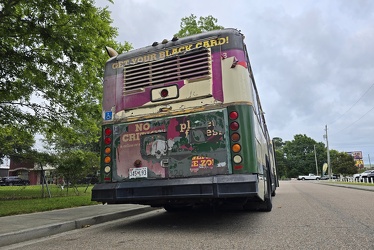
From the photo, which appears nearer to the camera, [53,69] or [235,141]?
[235,141]

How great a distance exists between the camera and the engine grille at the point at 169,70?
582 cm

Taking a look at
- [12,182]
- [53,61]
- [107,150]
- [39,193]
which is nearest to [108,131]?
[107,150]

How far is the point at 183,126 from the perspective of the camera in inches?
224

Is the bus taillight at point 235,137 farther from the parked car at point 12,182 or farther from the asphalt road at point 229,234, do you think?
the parked car at point 12,182

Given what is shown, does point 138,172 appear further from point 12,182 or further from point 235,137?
point 12,182

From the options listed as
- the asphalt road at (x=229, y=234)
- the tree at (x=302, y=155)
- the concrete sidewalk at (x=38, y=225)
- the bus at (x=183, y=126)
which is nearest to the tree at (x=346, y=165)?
the tree at (x=302, y=155)

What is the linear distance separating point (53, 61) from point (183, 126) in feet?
23.0

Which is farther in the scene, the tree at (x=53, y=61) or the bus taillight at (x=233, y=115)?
the tree at (x=53, y=61)

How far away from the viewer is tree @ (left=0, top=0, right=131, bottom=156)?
9.15 meters

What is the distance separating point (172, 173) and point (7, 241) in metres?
2.87

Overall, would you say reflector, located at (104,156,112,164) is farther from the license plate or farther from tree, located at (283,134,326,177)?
tree, located at (283,134,326,177)

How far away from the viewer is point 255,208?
27.1 feet

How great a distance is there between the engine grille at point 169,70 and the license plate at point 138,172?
157cm

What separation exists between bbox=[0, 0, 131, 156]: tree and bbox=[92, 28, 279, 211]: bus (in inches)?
161
